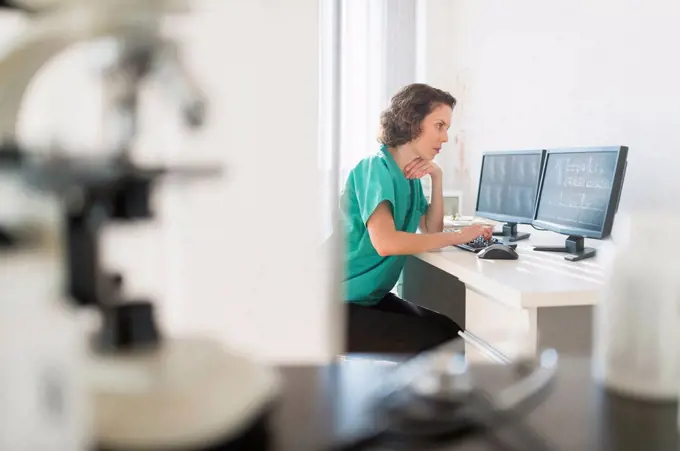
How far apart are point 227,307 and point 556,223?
1.45 m

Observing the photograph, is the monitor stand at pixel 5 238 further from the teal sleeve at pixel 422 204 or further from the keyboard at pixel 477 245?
the teal sleeve at pixel 422 204

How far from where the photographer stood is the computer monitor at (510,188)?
2.10 meters

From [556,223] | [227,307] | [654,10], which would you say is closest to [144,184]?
[227,307]

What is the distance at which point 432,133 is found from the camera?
206cm

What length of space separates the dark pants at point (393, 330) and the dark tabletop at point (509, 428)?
111 centimetres

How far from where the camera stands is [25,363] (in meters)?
0.36

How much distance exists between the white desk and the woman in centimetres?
12

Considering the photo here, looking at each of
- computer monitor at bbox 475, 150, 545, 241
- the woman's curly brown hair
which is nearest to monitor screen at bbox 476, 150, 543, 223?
computer monitor at bbox 475, 150, 545, 241

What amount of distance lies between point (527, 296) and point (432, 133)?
0.91 meters

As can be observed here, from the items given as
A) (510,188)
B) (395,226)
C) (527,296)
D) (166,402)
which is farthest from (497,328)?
(166,402)

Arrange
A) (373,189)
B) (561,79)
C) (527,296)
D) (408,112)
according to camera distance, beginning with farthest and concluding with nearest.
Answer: (561,79)
(408,112)
(373,189)
(527,296)

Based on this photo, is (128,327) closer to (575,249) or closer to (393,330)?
(393,330)

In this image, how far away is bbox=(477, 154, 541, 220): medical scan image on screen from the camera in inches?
82.8

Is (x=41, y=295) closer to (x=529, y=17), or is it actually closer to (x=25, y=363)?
(x=25, y=363)
